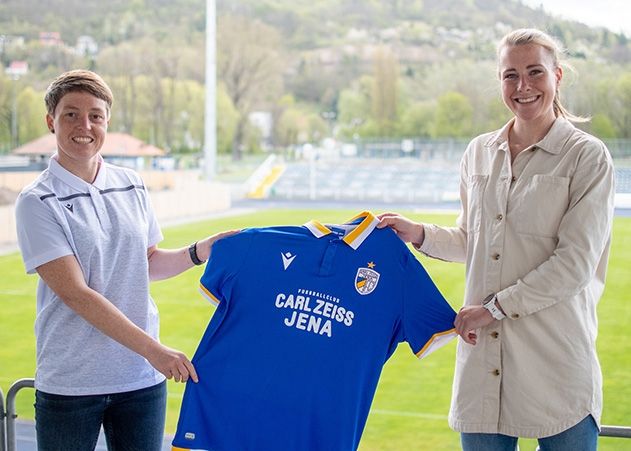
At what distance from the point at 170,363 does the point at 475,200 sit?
68 centimetres

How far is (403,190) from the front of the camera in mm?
4109

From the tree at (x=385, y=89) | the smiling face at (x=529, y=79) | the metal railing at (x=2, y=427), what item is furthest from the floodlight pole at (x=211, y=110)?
the smiling face at (x=529, y=79)

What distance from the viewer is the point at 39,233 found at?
1.45m

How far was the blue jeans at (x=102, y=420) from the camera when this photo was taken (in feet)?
4.95

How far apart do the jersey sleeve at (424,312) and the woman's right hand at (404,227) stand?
0.34 ft

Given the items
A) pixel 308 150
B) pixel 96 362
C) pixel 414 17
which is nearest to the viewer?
pixel 96 362

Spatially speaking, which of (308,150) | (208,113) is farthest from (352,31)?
(208,113)

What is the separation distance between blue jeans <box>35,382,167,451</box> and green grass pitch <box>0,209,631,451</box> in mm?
1394

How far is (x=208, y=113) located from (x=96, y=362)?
326 cm

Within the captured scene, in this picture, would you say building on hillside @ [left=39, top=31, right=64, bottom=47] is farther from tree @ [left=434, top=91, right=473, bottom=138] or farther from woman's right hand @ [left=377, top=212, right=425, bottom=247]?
woman's right hand @ [left=377, top=212, right=425, bottom=247]

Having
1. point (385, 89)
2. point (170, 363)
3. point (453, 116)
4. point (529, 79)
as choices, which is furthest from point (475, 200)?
point (385, 89)

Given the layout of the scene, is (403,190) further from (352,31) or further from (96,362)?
(96,362)

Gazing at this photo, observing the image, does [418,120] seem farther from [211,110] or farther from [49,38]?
[49,38]

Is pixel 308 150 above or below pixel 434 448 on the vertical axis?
above
